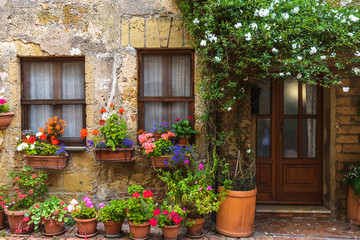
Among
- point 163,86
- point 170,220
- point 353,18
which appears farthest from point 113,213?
point 353,18

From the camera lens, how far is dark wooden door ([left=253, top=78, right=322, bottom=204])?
5094 millimetres

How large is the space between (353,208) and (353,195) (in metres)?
0.21

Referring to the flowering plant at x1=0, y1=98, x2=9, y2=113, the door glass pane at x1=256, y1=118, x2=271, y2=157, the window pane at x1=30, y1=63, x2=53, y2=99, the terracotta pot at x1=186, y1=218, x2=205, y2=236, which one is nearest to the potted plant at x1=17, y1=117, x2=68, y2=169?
the flowering plant at x1=0, y1=98, x2=9, y2=113

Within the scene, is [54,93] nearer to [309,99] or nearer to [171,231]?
[171,231]

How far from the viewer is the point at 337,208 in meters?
4.80

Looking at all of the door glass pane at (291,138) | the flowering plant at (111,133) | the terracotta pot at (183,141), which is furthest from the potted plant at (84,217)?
the door glass pane at (291,138)

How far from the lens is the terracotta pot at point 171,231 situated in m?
3.77

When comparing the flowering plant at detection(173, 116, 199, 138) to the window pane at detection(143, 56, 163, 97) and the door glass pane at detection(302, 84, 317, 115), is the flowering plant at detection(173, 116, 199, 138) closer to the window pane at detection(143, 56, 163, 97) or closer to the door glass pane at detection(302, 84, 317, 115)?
the window pane at detection(143, 56, 163, 97)

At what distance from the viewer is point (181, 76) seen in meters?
4.62

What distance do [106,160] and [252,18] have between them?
105 inches

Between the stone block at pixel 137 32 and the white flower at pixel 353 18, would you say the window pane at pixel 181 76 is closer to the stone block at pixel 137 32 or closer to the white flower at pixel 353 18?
the stone block at pixel 137 32

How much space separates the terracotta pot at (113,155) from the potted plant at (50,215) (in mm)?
789

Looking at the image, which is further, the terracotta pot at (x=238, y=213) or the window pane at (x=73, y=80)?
the window pane at (x=73, y=80)

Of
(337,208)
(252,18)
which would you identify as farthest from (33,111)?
(337,208)
